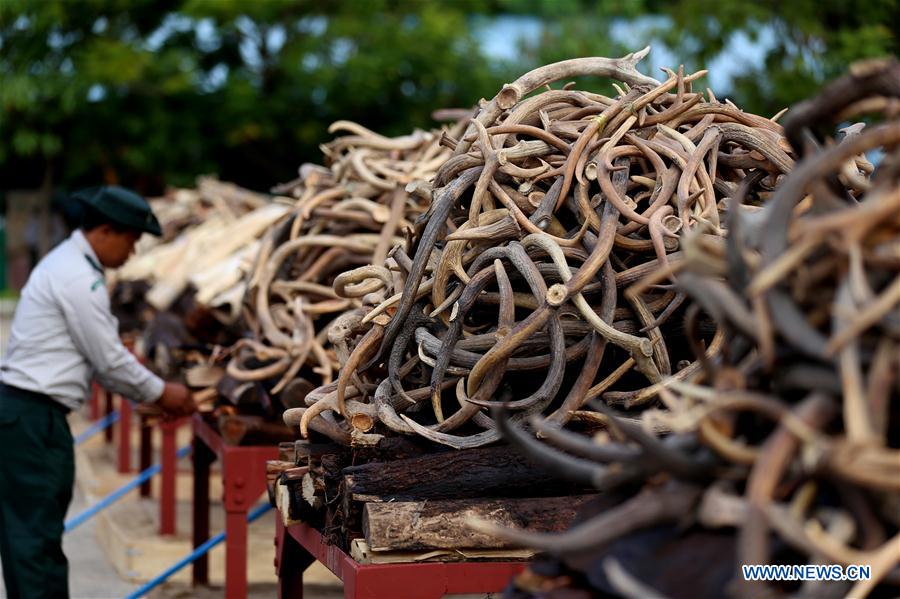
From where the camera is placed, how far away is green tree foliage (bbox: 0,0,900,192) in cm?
1717

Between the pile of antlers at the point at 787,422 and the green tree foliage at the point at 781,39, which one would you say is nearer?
the pile of antlers at the point at 787,422

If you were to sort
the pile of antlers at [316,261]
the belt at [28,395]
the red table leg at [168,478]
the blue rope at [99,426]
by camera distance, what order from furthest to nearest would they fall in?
the blue rope at [99,426], the red table leg at [168,478], the belt at [28,395], the pile of antlers at [316,261]

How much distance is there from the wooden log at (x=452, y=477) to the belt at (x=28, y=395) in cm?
232

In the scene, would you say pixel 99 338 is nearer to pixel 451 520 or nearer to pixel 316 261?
pixel 316 261

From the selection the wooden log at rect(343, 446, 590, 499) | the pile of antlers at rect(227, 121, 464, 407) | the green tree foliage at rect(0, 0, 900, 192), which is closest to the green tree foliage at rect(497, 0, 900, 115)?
the green tree foliage at rect(0, 0, 900, 192)

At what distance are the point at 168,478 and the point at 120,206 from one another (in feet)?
7.20

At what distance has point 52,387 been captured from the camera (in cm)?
487

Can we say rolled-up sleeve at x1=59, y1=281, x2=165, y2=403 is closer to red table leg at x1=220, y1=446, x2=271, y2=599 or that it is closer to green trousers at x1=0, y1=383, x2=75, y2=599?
green trousers at x1=0, y1=383, x2=75, y2=599

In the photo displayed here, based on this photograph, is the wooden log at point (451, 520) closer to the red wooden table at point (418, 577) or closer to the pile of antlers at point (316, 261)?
the red wooden table at point (418, 577)

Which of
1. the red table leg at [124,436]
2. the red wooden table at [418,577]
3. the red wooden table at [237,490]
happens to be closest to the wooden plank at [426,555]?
the red wooden table at [418,577]

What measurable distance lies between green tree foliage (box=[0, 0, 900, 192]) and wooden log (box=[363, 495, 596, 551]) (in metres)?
12.8

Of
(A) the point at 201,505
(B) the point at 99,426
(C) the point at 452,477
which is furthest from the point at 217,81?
(C) the point at 452,477

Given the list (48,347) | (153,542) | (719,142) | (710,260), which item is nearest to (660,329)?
(719,142)

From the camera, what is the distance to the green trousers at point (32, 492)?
473 centimetres
